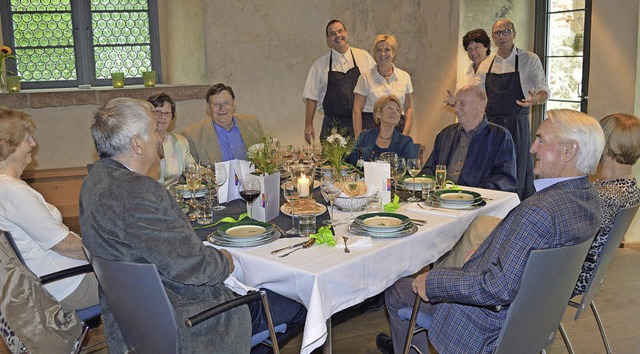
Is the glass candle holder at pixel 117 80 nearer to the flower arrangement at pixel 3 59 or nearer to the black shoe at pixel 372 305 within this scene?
the flower arrangement at pixel 3 59

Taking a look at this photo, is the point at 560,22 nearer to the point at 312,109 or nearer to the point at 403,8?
the point at 403,8

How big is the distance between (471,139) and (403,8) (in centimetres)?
291

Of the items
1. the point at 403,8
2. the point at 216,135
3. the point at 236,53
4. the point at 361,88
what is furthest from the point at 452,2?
the point at 216,135

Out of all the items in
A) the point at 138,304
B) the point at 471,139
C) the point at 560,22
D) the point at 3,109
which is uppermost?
the point at 560,22

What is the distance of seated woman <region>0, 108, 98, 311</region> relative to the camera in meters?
2.84

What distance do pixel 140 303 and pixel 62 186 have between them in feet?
12.2

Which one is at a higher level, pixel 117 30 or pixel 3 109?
pixel 117 30

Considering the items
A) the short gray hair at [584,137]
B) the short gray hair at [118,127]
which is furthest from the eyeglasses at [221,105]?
the short gray hair at [584,137]

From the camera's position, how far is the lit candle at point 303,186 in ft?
10.2

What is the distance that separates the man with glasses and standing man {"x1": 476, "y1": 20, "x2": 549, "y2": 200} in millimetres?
2131

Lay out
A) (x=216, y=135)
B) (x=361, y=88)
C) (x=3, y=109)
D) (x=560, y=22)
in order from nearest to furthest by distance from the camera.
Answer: (x=3, y=109), (x=216, y=135), (x=361, y=88), (x=560, y=22)

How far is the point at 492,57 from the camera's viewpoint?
18.8 feet

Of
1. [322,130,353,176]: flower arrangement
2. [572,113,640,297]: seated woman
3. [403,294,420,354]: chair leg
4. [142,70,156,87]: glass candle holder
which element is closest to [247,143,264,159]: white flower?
[322,130,353,176]: flower arrangement

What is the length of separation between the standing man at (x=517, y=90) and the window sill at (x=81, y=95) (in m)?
2.45
